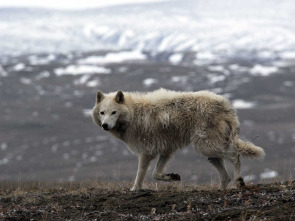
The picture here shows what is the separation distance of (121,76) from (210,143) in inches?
7228

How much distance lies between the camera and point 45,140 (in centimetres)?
13962

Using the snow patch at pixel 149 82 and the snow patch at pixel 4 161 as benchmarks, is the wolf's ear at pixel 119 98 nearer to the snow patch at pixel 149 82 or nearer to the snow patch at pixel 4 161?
the snow patch at pixel 4 161

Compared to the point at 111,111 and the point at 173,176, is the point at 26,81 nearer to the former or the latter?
the point at 111,111

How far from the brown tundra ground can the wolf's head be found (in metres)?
1.67

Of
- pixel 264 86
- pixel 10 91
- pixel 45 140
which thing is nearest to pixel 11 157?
pixel 45 140

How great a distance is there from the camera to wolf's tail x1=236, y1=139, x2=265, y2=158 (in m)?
10.4

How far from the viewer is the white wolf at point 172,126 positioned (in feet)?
34.8

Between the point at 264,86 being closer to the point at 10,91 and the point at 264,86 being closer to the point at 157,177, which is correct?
the point at 10,91

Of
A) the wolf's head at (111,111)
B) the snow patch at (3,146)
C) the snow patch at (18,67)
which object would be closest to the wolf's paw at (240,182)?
the wolf's head at (111,111)

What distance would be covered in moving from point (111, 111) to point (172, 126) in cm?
133

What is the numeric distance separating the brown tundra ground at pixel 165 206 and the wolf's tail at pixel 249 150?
1.11 meters

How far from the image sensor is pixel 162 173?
10.7 meters

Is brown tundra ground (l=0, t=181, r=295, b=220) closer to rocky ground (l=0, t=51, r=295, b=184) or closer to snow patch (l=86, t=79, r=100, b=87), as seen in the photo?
rocky ground (l=0, t=51, r=295, b=184)

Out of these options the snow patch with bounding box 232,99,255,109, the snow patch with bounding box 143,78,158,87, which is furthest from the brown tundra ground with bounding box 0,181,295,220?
the snow patch with bounding box 143,78,158,87
